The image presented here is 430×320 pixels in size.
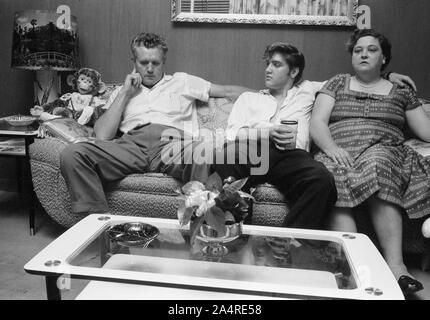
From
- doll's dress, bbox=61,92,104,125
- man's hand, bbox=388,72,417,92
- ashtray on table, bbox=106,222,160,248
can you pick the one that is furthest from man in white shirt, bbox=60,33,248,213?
man's hand, bbox=388,72,417,92

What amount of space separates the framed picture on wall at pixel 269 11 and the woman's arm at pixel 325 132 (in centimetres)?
63

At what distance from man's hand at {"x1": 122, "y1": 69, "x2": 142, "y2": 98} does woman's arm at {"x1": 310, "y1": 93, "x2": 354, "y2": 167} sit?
100 centimetres

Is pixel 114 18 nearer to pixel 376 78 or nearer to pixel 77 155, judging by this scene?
pixel 77 155

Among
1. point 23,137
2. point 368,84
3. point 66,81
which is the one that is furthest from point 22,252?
point 368,84

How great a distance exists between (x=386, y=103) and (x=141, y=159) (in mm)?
1312

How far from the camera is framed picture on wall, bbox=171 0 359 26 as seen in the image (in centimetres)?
282

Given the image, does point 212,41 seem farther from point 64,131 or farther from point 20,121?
point 20,121

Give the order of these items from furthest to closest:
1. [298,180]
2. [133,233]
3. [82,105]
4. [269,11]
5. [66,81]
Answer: [66,81]
[269,11]
[82,105]
[298,180]
[133,233]

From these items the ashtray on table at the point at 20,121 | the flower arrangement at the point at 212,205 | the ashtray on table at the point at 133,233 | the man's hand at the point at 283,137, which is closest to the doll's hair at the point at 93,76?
the ashtray on table at the point at 20,121

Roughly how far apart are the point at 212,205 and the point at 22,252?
1.29 metres

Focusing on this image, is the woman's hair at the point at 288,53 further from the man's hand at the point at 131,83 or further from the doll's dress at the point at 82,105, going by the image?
the doll's dress at the point at 82,105

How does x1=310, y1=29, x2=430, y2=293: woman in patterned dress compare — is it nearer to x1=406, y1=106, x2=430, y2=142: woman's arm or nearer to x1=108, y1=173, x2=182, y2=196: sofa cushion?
x1=406, y1=106, x2=430, y2=142: woman's arm

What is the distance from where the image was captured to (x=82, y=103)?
9.12 ft

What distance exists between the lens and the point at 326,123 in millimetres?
2422
